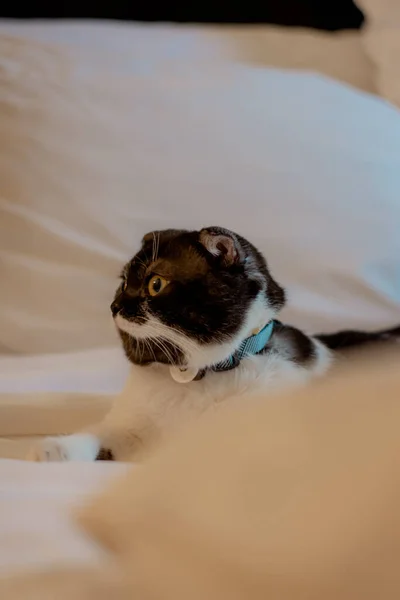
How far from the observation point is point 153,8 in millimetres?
1599

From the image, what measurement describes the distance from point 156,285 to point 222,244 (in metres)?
0.09

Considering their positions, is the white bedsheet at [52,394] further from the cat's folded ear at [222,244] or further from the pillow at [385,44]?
the pillow at [385,44]

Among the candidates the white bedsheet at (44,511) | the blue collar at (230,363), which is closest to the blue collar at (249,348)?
the blue collar at (230,363)

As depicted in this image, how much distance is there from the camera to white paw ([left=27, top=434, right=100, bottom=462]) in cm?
71

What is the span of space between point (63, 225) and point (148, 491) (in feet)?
2.50

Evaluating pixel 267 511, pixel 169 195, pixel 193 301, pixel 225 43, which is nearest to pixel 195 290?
pixel 193 301

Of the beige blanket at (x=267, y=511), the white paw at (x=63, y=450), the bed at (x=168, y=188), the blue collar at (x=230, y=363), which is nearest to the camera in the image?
the beige blanket at (x=267, y=511)

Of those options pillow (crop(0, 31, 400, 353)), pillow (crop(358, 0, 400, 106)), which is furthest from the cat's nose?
pillow (crop(358, 0, 400, 106))

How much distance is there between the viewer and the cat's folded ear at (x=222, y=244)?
0.78 m

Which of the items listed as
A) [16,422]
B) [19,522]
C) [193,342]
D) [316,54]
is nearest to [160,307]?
[193,342]

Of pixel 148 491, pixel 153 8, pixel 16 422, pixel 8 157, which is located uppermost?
pixel 148 491

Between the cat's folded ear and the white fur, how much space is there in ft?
0.21

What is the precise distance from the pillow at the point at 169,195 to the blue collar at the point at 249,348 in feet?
0.82

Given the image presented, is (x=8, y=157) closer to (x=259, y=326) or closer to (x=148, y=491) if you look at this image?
(x=259, y=326)
